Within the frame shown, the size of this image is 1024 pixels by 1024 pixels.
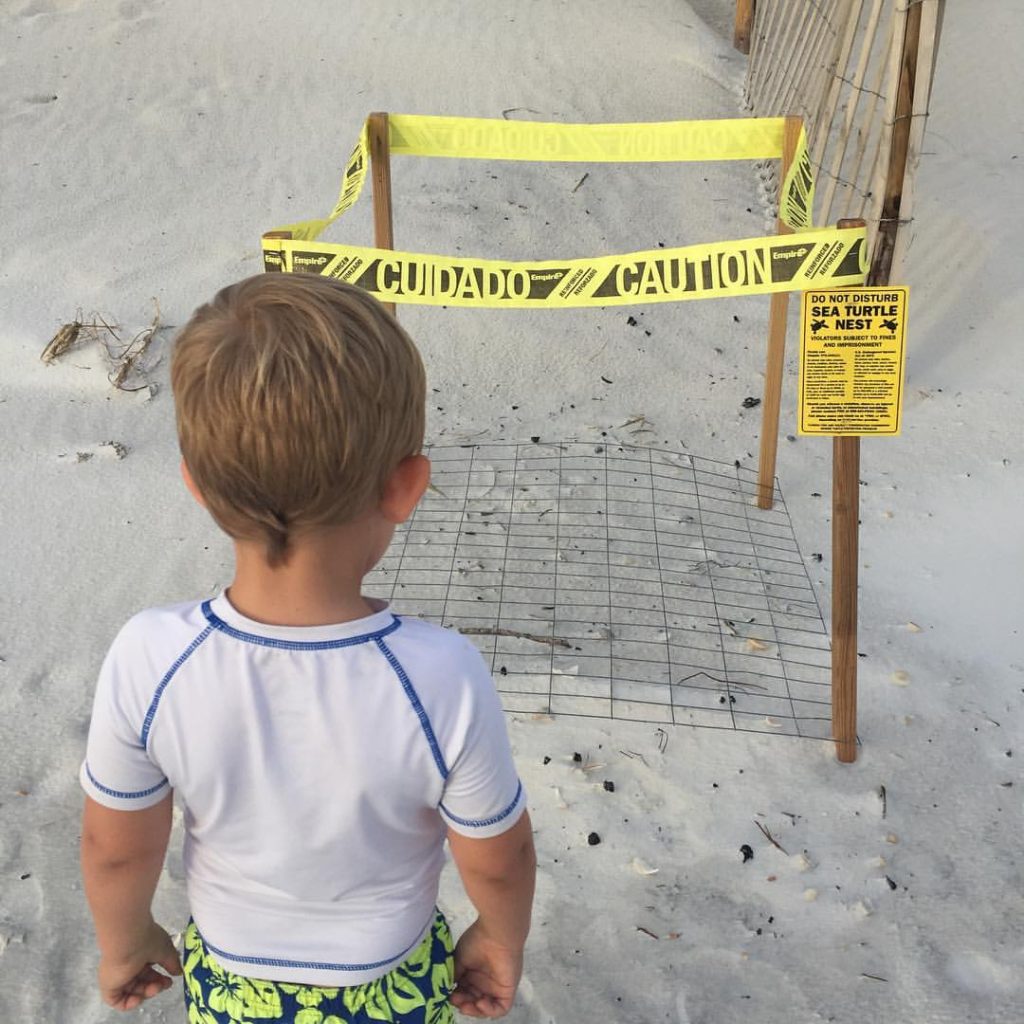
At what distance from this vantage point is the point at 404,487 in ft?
2.81

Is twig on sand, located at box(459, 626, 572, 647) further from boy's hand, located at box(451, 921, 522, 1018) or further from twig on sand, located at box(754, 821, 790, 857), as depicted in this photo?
boy's hand, located at box(451, 921, 522, 1018)

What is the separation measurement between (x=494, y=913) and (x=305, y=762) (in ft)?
0.94

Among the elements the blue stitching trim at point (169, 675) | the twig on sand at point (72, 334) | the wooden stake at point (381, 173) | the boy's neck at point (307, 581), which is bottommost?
the twig on sand at point (72, 334)

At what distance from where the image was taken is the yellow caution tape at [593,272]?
1.79m

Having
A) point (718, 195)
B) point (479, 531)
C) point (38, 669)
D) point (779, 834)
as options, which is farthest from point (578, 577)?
point (718, 195)

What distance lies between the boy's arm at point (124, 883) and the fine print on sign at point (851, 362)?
1.31 meters

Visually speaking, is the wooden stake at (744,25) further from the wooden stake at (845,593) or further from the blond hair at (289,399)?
the blond hair at (289,399)

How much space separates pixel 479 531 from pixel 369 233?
1.80 meters

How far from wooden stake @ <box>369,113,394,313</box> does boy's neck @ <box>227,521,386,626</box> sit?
1.57m

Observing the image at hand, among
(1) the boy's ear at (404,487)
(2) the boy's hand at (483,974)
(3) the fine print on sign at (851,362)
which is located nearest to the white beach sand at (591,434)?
(2) the boy's hand at (483,974)

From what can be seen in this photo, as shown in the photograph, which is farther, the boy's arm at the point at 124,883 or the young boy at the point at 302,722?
the boy's arm at the point at 124,883

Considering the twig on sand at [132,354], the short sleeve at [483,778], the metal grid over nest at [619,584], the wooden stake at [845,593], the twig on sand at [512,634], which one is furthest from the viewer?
the twig on sand at [132,354]

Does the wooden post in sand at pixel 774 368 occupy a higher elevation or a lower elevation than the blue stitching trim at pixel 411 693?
lower

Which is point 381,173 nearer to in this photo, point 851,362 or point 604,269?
point 604,269
